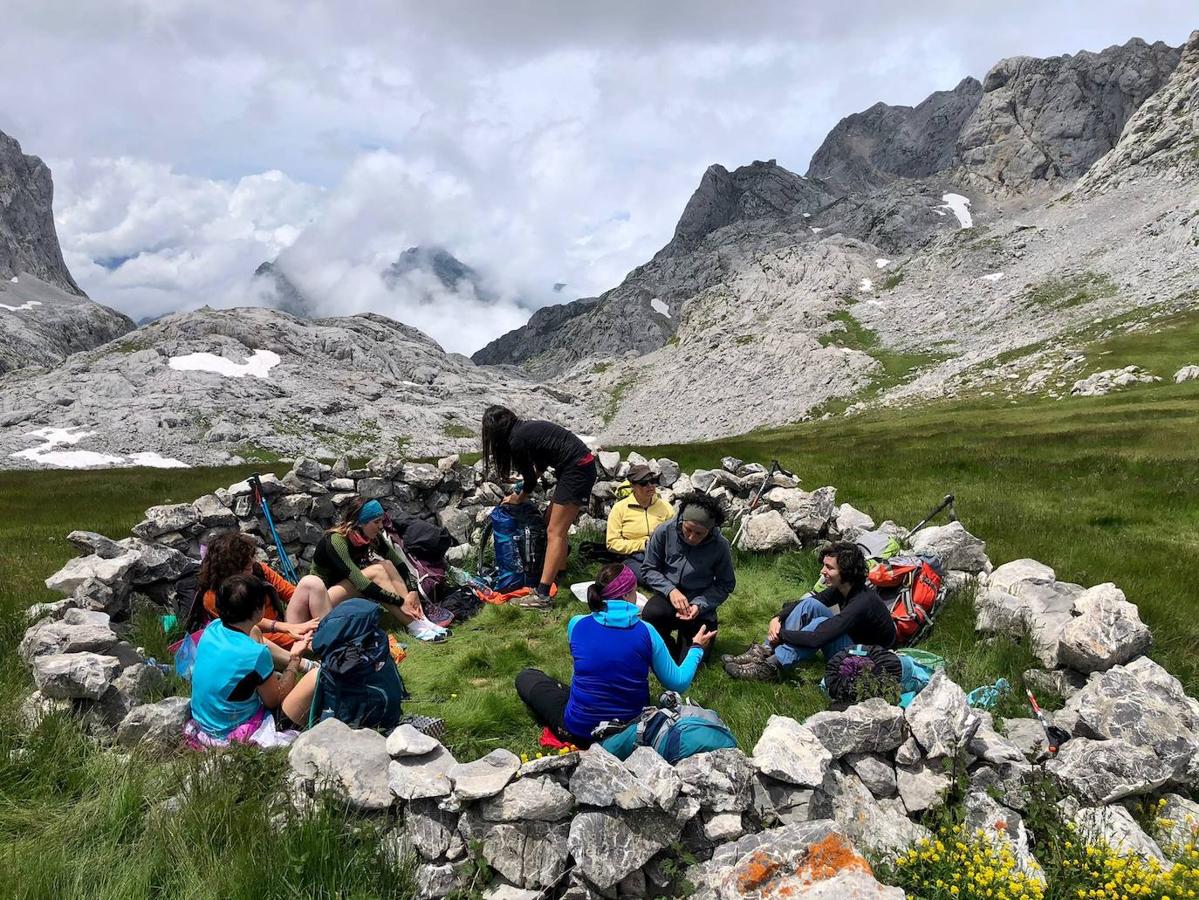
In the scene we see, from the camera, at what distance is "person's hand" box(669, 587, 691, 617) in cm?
796

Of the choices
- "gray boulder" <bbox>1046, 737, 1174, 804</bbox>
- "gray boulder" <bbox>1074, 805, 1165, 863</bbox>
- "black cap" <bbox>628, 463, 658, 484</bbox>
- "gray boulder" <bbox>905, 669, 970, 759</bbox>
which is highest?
"black cap" <bbox>628, 463, 658, 484</bbox>

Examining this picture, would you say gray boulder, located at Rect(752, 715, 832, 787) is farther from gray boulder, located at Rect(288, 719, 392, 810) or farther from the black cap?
the black cap

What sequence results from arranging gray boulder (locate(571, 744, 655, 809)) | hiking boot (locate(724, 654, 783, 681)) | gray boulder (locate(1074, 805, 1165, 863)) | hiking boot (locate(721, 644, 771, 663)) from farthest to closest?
hiking boot (locate(721, 644, 771, 663)), hiking boot (locate(724, 654, 783, 681)), gray boulder (locate(1074, 805, 1165, 863)), gray boulder (locate(571, 744, 655, 809))

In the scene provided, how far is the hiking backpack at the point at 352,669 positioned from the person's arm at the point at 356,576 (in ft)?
9.64

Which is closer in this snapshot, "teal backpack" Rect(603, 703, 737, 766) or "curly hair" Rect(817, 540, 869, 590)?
"teal backpack" Rect(603, 703, 737, 766)

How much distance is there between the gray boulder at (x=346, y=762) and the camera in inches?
176

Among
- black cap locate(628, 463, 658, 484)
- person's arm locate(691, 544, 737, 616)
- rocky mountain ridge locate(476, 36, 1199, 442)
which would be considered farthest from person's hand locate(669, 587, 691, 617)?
rocky mountain ridge locate(476, 36, 1199, 442)

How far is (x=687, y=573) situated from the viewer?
27.5 ft

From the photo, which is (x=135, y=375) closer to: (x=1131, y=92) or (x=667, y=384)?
(x=667, y=384)

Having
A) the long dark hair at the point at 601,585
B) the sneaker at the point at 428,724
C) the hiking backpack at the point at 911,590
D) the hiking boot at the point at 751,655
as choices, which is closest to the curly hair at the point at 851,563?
the hiking backpack at the point at 911,590

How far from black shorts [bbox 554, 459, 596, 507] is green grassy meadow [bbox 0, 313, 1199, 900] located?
1.58 m

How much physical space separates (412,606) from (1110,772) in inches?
309

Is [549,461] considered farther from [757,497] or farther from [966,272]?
[966,272]

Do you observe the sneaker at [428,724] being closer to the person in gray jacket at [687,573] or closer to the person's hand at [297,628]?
the person's hand at [297,628]
